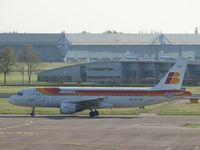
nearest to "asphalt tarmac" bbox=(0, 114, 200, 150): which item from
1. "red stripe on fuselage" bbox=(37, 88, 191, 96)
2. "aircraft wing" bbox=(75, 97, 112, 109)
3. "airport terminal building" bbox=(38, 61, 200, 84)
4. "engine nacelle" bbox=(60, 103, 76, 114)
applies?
"engine nacelle" bbox=(60, 103, 76, 114)

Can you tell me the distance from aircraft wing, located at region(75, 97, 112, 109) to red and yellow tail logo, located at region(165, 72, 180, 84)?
6418 mm

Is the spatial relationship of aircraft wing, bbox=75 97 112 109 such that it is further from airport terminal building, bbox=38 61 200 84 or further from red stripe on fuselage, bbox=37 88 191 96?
airport terminal building, bbox=38 61 200 84

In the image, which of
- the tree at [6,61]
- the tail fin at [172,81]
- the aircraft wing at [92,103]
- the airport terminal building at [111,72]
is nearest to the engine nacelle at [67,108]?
the aircraft wing at [92,103]

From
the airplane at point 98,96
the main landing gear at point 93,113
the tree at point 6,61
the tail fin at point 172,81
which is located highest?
the tree at point 6,61

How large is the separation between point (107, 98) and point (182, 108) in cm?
1204

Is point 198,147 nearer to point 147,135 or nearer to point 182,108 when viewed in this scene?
point 147,135

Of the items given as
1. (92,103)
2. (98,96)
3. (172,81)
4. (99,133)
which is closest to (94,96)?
(98,96)

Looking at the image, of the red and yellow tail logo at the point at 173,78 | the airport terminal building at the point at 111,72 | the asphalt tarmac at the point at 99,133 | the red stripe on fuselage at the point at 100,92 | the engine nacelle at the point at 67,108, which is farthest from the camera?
the airport terminal building at the point at 111,72

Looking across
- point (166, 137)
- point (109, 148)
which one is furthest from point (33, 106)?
Answer: point (109, 148)

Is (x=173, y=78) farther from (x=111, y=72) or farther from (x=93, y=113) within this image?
(x=111, y=72)

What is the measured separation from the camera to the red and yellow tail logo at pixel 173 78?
61.1 m

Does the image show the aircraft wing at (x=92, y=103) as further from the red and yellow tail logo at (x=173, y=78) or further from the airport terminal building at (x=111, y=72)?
the airport terminal building at (x=111, y=72)

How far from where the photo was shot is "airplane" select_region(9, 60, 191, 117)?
60.8 meters

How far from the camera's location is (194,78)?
128875 mm
